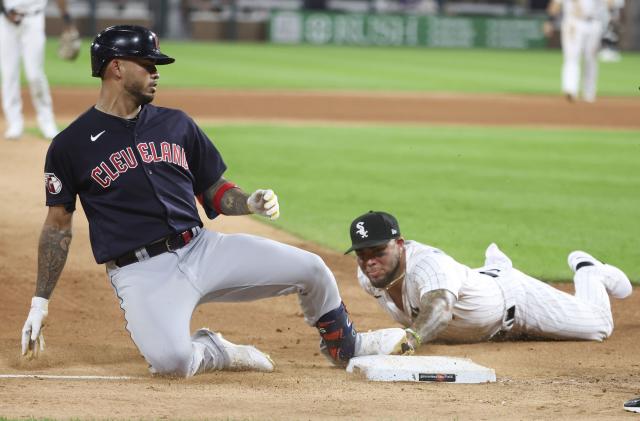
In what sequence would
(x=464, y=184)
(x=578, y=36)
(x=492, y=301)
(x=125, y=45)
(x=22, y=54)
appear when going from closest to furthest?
(x=125, y=45) < (x=492, y=301) < (x=464, y=184) < (x=22, y=54) < (x=578, y=36)

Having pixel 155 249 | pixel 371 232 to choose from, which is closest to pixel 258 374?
pixel 155 249

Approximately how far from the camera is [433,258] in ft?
20.1

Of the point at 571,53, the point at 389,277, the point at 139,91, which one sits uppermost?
the point at 139,91

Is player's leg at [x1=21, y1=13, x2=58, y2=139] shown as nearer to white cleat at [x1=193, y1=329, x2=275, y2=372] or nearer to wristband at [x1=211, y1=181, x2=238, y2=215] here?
wristband at [x1=211, y1=181, x2=238, y2=215]

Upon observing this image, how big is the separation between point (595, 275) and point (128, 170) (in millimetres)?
3097

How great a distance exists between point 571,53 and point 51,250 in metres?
16.6

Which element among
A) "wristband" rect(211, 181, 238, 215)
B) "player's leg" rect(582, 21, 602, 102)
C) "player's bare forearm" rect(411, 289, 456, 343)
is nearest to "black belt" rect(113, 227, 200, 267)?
"wristband" rect(211, 181, 238, 215)

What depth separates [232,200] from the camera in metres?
5.93

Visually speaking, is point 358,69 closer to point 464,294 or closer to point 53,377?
point 464,294

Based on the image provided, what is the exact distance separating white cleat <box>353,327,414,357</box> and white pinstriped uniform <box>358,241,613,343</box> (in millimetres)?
271

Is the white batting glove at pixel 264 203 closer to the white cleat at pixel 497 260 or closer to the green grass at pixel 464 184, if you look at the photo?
the white cleat at pixel 497 260

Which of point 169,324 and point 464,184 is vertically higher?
point 169,324

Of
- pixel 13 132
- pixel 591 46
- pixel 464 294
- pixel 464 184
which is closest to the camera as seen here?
pixel 464 294

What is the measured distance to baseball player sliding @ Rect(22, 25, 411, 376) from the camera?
567 centimetres
